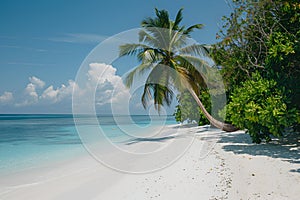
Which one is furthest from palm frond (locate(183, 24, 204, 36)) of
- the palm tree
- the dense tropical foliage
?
the dense tropical foliage

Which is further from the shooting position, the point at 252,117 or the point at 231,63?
the point at 231,63

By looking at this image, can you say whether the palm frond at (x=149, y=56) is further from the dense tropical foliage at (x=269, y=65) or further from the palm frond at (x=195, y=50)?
the dense tropical foliage at (x=269, y=65)

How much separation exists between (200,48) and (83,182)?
389 inches

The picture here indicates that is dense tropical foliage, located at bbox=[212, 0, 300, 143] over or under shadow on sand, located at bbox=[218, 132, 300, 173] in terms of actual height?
over

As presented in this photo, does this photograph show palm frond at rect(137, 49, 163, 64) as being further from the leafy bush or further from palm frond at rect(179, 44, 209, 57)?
the leafy bush

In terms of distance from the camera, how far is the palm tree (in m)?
12.2

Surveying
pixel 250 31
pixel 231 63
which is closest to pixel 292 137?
pixel 231 63

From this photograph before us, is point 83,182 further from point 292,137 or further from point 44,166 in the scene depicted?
point 292,137

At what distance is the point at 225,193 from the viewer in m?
3.96

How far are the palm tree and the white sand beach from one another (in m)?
5.23

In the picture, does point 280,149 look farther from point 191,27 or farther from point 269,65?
point 191,27

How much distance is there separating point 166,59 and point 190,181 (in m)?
8.66

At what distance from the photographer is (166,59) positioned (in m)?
12.6

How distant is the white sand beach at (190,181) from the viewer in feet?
13.3
